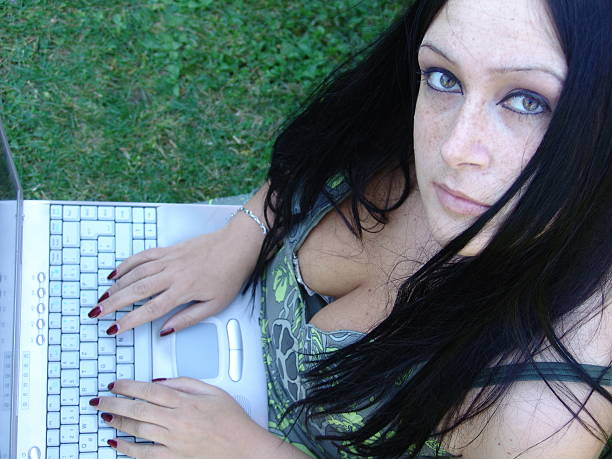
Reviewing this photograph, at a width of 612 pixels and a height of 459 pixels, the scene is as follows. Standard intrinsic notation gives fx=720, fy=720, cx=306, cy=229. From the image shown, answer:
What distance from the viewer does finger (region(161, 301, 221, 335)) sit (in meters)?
1.36

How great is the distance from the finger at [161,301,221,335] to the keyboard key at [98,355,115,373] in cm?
11

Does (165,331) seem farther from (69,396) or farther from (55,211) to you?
(55,211)

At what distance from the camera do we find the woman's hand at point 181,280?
134 centimetres

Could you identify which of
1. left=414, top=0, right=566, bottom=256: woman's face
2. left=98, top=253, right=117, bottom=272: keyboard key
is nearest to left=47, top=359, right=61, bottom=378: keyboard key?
left=98, top=253, right=117, bottom=272: keyboard key

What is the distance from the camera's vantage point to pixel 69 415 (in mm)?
1254

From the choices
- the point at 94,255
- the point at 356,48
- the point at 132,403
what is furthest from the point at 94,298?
the point at 356,48

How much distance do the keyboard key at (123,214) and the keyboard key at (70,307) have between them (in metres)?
0.18

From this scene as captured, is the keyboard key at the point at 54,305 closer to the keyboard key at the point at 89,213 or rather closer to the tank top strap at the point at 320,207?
the keyboard key at the point at 89,213

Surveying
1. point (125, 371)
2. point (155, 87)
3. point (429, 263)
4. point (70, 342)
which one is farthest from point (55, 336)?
point (155, 87)

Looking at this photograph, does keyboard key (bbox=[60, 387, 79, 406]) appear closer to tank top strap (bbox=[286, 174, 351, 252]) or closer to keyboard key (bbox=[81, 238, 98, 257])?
keyboard key (bbox=[81, 238, 98, 257])

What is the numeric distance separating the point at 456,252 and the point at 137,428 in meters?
0.66

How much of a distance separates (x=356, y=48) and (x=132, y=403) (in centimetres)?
145

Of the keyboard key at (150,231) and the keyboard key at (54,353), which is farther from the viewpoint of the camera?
the keyboard key at (150,231)

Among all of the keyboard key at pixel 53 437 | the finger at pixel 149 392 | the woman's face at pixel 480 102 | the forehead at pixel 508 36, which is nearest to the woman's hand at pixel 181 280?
the finger at pixel 149 392
